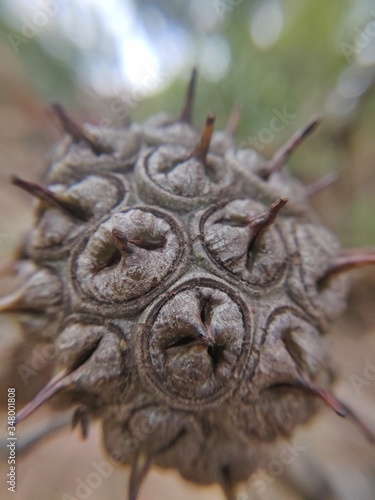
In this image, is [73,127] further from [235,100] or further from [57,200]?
[235,100]

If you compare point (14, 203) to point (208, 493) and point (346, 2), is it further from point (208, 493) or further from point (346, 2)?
point (346, 2)

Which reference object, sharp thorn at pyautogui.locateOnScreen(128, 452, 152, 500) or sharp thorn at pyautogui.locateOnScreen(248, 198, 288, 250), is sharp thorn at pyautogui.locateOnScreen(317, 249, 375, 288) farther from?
sharp thorn at pyautogui.locateOnScreen(128, 452, 152, 500)

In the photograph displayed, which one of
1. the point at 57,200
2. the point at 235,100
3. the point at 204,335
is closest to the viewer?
the point at 204,335

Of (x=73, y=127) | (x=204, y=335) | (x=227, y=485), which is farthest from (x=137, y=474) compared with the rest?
(x=73, y=127)

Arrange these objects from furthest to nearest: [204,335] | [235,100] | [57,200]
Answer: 1. [235,100]
2. [57,200]
3. [204,335]

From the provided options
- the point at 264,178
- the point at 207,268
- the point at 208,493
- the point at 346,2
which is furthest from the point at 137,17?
the point at 208,493

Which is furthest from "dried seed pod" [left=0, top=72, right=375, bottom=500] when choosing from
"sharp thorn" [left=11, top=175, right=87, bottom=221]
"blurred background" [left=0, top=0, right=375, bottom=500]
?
"blurred background" [left=0, top=0, right=375, bottom=500]

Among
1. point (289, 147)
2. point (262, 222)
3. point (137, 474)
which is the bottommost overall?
point (137, 474)

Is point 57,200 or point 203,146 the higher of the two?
point 203,146

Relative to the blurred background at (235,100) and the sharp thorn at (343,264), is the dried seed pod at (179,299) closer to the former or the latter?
the sharp thorn at (343,264)
